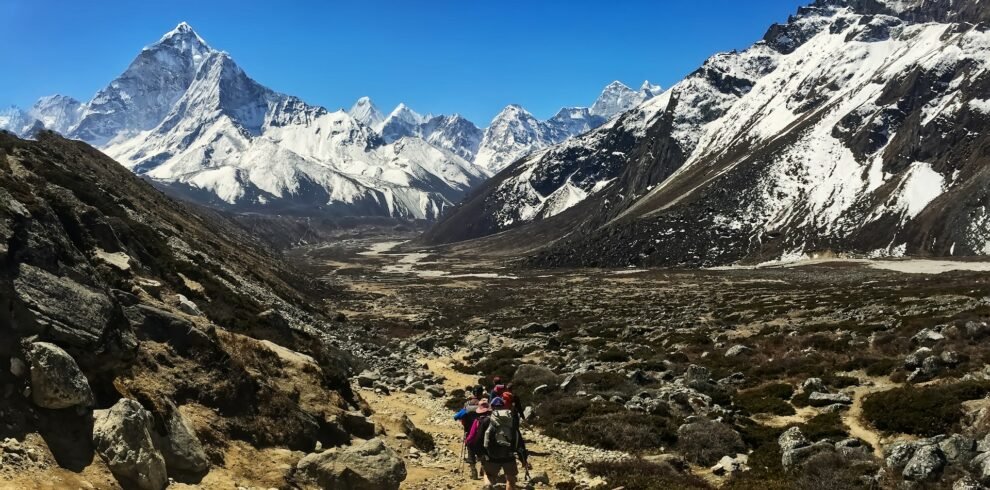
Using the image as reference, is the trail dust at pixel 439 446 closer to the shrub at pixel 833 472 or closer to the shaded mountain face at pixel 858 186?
the shrub at pixel 833 472

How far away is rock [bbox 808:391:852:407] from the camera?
2417 cm

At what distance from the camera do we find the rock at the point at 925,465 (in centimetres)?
1482

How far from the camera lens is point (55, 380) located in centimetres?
1153

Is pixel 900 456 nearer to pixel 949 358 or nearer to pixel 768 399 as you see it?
pixel 768 399

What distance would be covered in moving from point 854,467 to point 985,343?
1714 cm

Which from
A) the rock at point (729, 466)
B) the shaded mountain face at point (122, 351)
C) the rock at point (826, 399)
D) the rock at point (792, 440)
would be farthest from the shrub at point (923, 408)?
the shaded mountain face at point (122, 351)

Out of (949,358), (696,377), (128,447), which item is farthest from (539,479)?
(949,358)

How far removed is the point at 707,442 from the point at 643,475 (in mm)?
4342

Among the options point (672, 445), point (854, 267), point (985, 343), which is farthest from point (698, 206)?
point (672, 445)

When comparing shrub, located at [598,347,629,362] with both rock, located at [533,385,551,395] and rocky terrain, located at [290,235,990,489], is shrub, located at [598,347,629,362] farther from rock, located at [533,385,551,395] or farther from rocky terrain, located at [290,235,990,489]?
rock, located at [533,385,551,395]

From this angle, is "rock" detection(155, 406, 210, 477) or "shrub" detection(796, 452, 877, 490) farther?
"shrub" detection(796, 452, 877, 490)

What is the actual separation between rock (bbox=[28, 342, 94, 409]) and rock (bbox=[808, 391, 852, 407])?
83.6ft

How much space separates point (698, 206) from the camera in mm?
167125

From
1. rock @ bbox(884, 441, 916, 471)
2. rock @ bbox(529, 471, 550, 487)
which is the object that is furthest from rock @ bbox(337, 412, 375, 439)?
rock @ bbox(884, 441, 916, 471)
